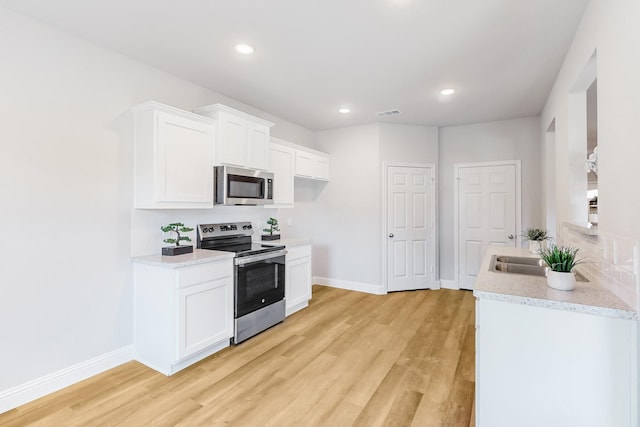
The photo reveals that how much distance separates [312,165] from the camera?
15.8 feet

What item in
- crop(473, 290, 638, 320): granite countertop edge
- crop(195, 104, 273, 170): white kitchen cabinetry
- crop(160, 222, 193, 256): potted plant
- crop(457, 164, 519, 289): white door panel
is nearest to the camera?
crop(473, 290, 638, 320): granite countertop edge

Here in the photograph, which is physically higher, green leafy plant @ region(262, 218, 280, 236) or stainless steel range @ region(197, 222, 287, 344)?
green leafy plant @ region(262, 218, 280, 236)

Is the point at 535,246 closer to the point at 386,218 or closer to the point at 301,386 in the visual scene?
the point at 386,218

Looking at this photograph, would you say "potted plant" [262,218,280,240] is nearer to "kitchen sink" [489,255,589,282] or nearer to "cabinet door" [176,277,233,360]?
"cabinet door" [176,277,233,360]

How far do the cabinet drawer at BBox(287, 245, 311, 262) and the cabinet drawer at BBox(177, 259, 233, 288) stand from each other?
3.22 ft

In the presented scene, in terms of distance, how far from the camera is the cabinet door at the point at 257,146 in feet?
11.3

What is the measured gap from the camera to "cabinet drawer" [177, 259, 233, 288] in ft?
8.30

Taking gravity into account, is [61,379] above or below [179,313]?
below

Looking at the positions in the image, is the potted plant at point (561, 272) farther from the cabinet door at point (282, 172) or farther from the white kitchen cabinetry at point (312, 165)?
the white kitchen cabinetry at point (312, 165)

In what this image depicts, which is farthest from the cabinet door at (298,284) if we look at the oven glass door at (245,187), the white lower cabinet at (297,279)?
the oven glass door at (245,187)

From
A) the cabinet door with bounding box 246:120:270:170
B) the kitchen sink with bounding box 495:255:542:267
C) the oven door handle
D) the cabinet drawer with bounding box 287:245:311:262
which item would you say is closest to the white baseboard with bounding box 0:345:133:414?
the oven door handle

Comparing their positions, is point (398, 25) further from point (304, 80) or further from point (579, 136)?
point (579, 136)

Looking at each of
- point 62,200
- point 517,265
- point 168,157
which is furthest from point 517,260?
point 62,200

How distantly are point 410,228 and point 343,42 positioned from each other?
318cm
